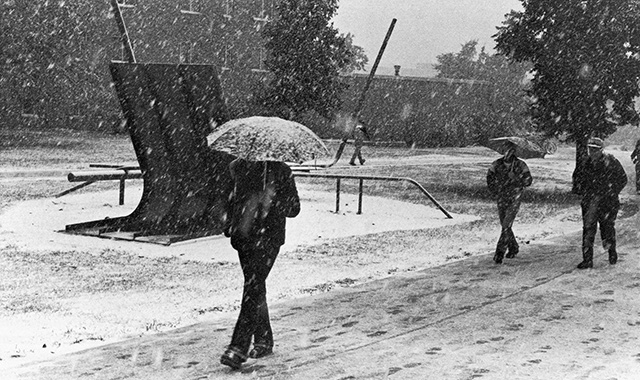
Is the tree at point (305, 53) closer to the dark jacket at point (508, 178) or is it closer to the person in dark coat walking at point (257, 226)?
the dark jacket at point (508, 178)

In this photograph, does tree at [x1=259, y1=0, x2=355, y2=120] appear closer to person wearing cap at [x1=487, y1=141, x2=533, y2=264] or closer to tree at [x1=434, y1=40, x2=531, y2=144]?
tree at [x1=434, y1=40, x2=531, y2=144]

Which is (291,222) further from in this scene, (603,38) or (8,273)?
(603,38)

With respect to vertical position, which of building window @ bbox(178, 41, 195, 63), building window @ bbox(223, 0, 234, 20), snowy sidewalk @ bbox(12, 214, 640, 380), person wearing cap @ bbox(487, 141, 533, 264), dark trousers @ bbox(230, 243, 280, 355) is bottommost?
snowy sidewalk @ bbox(12, 214, 640, 380)

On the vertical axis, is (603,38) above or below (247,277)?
above

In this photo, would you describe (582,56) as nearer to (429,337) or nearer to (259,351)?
(429,337)

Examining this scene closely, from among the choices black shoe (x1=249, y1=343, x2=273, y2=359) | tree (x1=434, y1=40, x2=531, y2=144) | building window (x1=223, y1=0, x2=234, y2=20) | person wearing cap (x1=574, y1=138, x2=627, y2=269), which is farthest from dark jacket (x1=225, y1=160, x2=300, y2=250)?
building window (x1=223, y1=0, x2=234, y2=20)

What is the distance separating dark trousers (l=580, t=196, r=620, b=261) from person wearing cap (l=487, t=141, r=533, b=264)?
904mm

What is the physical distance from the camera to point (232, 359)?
21.5ft

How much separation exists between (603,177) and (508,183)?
1.29 m

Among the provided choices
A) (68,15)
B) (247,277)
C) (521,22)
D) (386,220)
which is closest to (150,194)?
(386,220)

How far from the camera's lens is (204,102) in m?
14.0

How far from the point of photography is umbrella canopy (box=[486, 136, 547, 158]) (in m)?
12.1

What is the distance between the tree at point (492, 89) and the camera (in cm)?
4962

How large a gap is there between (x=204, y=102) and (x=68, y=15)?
23982mm
